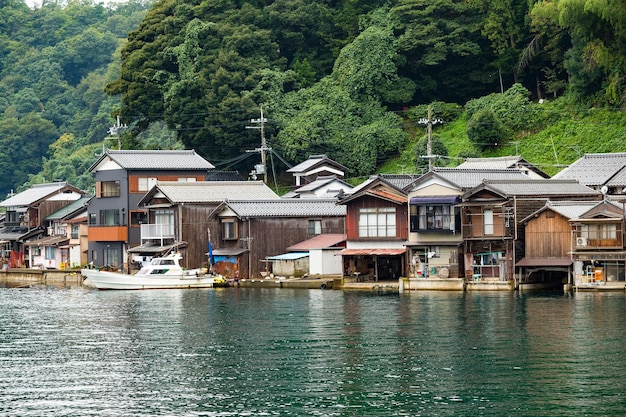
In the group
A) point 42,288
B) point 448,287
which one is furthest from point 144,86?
point 448,287

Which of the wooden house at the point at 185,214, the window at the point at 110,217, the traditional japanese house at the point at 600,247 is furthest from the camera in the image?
the window at the point at 110,217

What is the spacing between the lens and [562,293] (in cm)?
5247

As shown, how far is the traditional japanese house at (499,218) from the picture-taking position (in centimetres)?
5478

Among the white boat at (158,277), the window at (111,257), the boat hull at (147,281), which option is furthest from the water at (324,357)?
the window at (111,257)

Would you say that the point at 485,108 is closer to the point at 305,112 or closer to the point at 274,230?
the point at 305,112

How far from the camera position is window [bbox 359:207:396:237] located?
60562 millimetres

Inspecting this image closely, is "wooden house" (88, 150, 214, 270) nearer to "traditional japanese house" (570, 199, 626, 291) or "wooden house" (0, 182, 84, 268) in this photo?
"wooden house" (0, 182, 84, 268)

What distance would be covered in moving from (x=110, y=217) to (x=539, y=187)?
94.8 ft

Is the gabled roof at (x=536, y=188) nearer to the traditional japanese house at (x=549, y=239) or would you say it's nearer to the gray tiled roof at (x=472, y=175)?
the traditional japanese house at (x=549, y=239)

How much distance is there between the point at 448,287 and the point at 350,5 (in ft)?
121

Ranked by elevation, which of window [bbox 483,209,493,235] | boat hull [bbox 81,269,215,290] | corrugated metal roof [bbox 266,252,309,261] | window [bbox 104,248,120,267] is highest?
window [bbox 483,209,493,235]

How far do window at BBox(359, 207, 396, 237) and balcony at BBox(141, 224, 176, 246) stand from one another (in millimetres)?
12236

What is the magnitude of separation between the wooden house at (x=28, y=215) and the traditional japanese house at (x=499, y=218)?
3789cm

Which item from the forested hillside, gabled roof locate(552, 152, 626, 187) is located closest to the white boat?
the forested hillside
